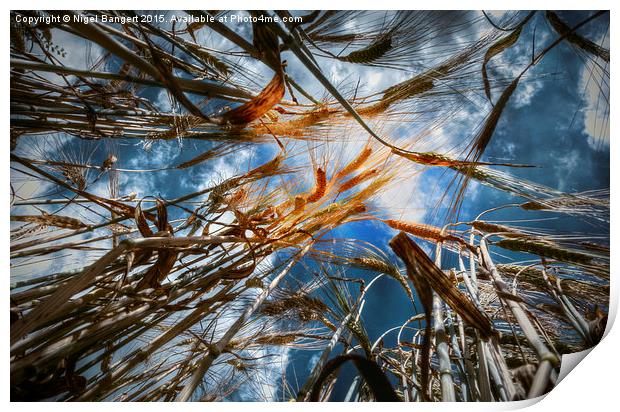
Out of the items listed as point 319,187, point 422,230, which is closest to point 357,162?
point 319,187

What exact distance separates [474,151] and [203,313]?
3.26 feet

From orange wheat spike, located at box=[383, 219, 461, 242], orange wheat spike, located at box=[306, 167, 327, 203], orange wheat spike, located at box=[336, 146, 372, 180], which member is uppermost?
orange wheat spike, located at box=[336, 146, 372, 180]

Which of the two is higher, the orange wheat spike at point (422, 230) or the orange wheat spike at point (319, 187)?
the orange wheat spike at point (319, 187)

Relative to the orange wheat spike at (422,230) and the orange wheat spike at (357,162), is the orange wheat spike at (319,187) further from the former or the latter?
the orange wheat spike at (422,230)

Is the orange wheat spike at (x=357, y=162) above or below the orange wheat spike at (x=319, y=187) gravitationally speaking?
above

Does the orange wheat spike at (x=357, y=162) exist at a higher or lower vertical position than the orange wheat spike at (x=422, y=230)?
higher

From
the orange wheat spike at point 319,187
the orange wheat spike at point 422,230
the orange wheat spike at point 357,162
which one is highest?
the orange wheat spike at point 357,162

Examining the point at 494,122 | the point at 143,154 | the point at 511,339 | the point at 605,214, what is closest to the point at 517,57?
the point at 494,122

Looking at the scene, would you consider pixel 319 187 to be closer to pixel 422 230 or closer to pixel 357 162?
pixel 357 162

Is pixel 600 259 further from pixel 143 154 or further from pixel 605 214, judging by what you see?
pixel 143 154

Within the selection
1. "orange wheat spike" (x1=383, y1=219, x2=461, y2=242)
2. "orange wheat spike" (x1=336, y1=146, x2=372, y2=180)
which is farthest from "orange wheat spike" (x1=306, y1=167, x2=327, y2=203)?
"orange wheat spike" (x1=383, y1=219, x2=461, y2=242)

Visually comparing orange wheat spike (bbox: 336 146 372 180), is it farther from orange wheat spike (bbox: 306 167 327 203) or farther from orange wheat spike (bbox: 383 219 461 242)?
orange wheat spike (bbox: 383 219 461 242)

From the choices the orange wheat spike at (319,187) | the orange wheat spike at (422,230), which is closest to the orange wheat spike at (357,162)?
the orange wheat spike at (319,187)

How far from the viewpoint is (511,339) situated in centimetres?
108
